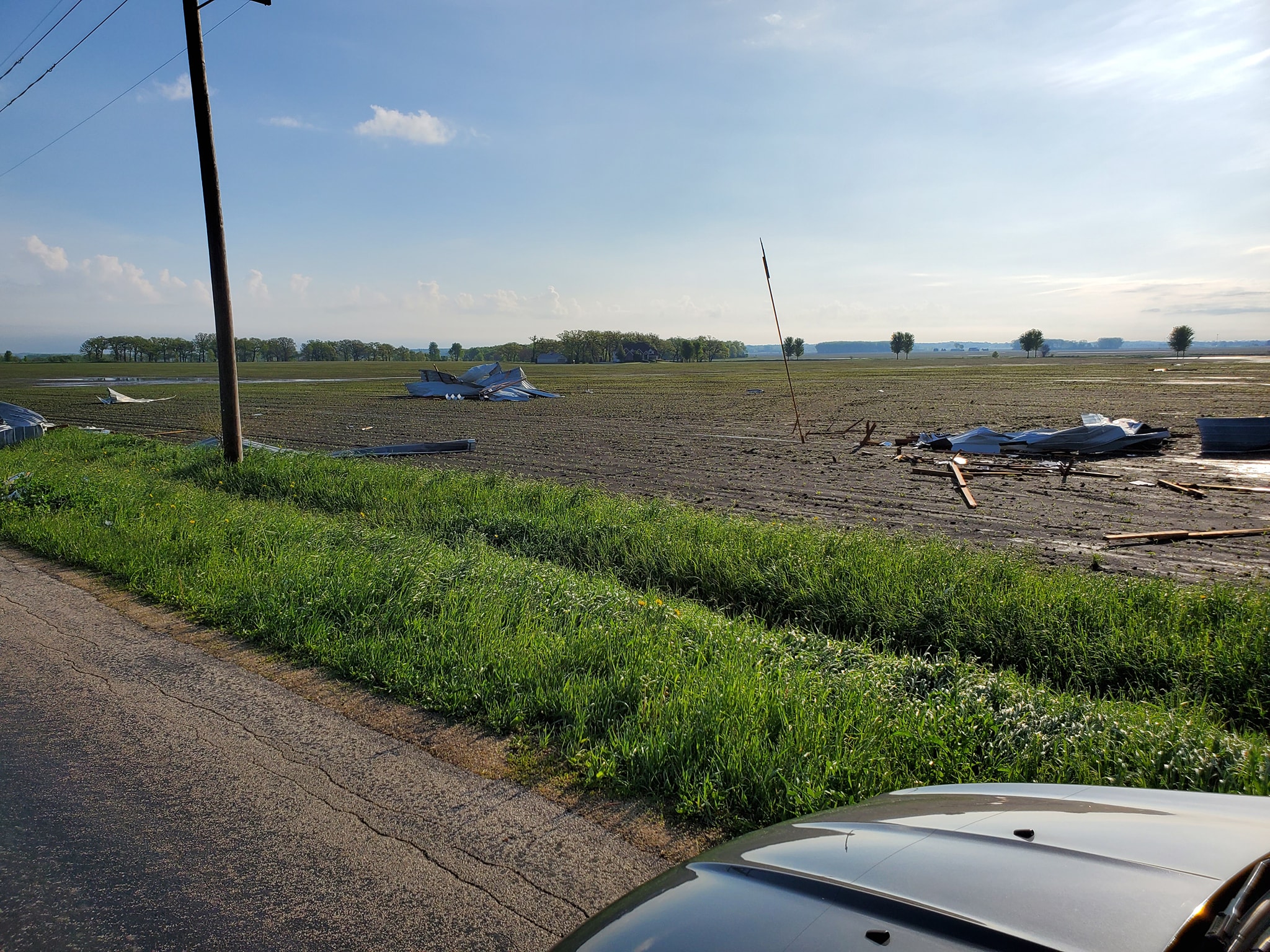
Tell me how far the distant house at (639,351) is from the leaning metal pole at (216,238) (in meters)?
140

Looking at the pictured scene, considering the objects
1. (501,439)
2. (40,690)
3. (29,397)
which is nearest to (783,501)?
(40,690)

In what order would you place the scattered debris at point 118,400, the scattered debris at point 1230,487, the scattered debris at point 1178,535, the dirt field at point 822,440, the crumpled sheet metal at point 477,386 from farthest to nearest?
the crumpled sheet metal at point 477,386
the scattered debris at point 118,400
the scattered debris at point 1230,487
the dirt field at point 822,440
the scattered debris at point 1178,535

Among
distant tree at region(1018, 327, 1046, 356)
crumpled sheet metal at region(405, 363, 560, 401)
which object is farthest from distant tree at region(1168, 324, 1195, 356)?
crumpled sheet metal at region(405, 363, 560, 401)

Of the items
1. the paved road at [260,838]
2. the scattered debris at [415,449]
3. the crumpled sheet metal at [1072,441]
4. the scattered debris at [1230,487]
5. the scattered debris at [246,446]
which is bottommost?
the paved road at [260,838]

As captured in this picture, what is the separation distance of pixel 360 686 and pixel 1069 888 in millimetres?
4130

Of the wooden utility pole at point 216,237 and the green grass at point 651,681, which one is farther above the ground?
the wooden utility pole at point 216,237

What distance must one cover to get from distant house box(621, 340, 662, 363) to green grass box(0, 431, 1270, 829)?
5762 inches

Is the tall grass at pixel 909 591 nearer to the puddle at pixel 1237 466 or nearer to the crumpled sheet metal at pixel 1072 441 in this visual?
the puddle at pixel 1237 466

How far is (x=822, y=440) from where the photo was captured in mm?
19297

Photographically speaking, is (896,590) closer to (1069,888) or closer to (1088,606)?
(1088,606)

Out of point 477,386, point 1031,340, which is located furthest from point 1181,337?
point 477,386

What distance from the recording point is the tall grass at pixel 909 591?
4.99m

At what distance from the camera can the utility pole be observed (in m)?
11.7

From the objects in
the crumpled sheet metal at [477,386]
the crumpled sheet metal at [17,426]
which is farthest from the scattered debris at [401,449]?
the crumpled sheet metal at [477,386]
